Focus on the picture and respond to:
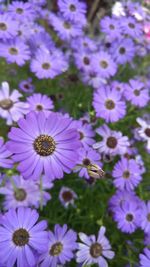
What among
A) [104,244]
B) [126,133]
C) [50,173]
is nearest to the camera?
[50,173]

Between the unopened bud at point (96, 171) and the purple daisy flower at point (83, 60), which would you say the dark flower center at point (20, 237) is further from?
the purple daisy flower at point (83, 60)

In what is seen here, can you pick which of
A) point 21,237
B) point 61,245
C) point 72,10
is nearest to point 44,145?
point 21,237

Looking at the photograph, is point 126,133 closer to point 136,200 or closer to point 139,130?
point 139,130

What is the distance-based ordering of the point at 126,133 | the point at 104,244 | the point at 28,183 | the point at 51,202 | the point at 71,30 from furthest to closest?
the point at 71,30 → the point at 126,133 → the point at 51,202 → the point at 28,183 → the point at 104,244

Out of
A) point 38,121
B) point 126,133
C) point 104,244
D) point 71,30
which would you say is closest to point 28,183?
point 104,244

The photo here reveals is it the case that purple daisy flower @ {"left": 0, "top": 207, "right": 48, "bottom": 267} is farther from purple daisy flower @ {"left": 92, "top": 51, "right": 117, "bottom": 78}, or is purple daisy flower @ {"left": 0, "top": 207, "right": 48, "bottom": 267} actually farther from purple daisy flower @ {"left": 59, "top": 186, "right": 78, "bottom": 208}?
purple daisy flower @ {"left": 92, "top": 51, "right": 117, "bottom": 78}

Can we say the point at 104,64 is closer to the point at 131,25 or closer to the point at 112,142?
the point at 131,25

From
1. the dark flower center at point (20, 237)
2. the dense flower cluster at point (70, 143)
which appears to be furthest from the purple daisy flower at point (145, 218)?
the dark flower center at point (20, 237)
